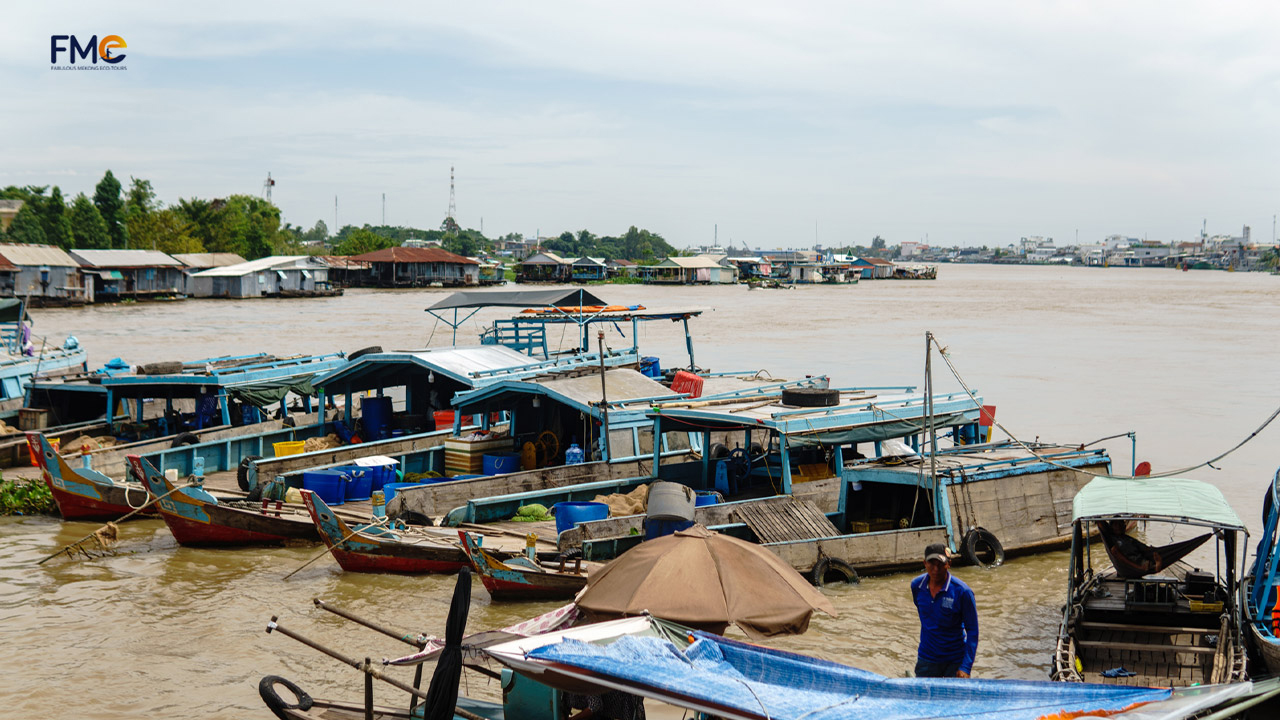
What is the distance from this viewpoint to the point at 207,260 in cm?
7431

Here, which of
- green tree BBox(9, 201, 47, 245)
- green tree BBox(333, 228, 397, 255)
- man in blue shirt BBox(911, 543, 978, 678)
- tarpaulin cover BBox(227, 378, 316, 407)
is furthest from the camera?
green tree BBox(333, 228, 397, 255)

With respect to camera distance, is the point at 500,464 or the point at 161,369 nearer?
the point at 500,464

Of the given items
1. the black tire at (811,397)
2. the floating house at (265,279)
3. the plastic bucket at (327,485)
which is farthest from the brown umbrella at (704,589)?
the floating house at (265,279)

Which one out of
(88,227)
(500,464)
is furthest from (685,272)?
(500,464)

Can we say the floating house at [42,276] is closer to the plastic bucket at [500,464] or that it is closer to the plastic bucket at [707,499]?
the plastic bucket at [500,464]

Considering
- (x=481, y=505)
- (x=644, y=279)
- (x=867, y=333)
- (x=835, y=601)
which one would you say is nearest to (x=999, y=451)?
(x=835, y=601)

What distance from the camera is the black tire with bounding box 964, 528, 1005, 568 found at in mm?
13500

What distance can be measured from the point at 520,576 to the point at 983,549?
609 cm

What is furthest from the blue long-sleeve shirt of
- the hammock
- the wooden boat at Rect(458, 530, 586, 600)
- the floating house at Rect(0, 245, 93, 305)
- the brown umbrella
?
the floating house at Rect(0, 245, 93, 305)

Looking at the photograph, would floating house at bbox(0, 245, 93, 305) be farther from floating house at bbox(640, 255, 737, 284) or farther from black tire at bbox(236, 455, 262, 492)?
floating house at bbox(640, 255, 737, 284)

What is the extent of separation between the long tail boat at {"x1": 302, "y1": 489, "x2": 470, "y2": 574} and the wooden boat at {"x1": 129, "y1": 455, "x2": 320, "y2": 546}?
1468 mm

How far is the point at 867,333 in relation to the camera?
171 feet

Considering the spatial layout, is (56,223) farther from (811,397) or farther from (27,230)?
(811,397)

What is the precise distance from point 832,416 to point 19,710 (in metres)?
9.42
